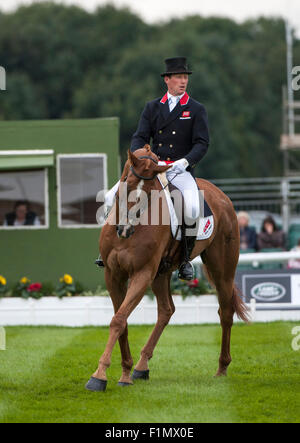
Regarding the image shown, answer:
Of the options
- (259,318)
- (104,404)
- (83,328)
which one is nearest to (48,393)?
(104,404)

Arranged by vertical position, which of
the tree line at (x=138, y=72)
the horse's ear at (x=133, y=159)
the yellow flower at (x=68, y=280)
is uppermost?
the tree line at (x=138, y=72)

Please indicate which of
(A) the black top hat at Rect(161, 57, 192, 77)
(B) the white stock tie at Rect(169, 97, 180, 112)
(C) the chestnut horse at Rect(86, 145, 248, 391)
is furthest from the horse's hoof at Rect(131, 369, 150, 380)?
(A) the black top hat at Rect(161, 57, 192, 77)

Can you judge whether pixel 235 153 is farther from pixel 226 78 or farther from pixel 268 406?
pixel 268 406

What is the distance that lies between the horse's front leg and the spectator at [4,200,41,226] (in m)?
8.65

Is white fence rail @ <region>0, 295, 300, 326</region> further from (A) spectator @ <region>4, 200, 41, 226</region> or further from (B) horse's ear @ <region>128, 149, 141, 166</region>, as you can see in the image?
(B) horse's ear @ <region>128, 149, 141, 166</region>

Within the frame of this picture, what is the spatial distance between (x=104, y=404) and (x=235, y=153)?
179 ft

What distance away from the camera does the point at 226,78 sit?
66.6 metres

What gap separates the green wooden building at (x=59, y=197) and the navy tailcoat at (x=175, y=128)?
736cm

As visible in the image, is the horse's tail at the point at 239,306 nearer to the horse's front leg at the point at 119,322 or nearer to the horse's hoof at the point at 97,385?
the horse's front leg at the point at 119,322

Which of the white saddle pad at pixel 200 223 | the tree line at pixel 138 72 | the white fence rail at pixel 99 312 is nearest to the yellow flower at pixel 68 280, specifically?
the white fence rail at pixel 99 312

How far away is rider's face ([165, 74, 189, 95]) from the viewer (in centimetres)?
926

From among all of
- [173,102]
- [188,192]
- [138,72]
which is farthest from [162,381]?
[138,72]

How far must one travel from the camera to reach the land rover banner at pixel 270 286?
585 inches

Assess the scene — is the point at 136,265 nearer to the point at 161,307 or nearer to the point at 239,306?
the point at 161,307
